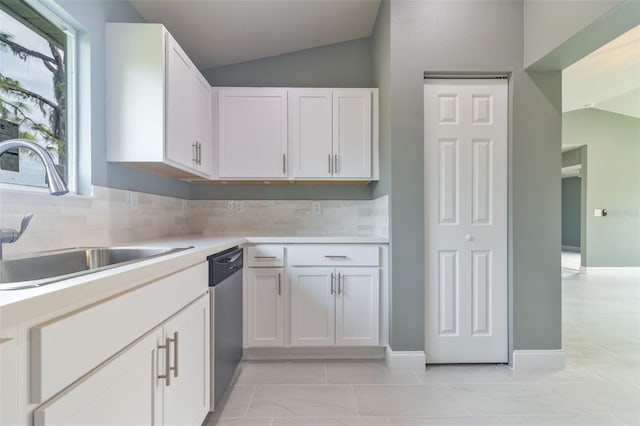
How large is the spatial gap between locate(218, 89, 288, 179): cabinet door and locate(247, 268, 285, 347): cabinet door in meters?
0.88

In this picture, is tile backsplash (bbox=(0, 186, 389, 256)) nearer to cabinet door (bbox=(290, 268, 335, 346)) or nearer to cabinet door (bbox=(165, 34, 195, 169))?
cabinet door (bbox=(165, 34, 195, 169))

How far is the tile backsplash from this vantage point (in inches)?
56.9

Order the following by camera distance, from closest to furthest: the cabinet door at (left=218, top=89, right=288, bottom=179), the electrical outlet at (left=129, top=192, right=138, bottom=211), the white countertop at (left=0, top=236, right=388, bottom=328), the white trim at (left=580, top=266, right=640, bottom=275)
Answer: the white countertop at (left=0, top=236, right=388, bottom=328) → the electrical outlet at (left=129, top=192, right=138, bottom=211) → the cabinet door at (left=218, top=89, right=288, bottom=179) → the white trim at (left=580, top=266, right=640, bottom=275)

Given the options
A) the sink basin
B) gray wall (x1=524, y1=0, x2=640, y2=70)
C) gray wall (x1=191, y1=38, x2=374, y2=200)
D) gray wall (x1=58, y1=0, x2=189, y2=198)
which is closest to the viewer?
the sink basin

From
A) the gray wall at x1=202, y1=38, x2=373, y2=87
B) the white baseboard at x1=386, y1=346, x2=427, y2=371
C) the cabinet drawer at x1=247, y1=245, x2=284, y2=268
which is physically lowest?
the white baseboard at x1=386, y1=346, x2=427, y2=371

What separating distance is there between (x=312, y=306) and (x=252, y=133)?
153 cm

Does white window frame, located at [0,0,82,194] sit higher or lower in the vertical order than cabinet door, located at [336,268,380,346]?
higher

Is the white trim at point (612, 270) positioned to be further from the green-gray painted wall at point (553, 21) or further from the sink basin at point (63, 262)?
the sink basin at point (63, 262)

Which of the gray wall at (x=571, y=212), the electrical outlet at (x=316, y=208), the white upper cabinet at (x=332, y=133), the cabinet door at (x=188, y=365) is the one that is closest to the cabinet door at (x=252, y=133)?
the white upper cabinet at (x=332, y=133)

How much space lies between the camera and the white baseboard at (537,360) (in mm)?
2406

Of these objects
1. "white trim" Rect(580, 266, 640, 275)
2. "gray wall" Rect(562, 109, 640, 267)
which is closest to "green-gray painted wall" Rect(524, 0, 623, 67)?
"gray wall" Rect(562, 109, 640, 267)

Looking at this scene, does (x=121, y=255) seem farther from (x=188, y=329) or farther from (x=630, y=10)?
(x=630, y=10)

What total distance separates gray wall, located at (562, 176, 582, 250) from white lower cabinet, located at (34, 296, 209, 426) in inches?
511

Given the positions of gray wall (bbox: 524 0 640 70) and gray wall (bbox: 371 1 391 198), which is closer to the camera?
gray wall (bbox: 524 0 640 70)
